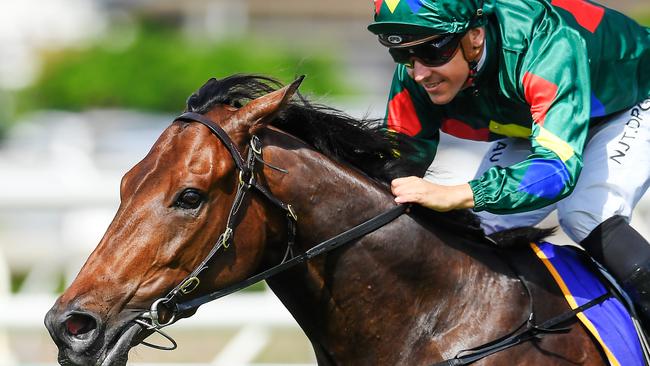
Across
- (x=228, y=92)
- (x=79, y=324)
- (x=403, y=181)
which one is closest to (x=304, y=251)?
(x=403, y=181)

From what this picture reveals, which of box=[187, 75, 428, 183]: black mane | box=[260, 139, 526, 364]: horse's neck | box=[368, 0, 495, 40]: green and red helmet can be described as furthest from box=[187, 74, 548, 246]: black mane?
box=[368, 0, 495, 40]: green and red helmet

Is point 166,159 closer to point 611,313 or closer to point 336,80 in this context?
point 611,313

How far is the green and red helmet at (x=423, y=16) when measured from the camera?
3.14 metres

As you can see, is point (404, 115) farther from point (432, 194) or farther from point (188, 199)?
point (188, 199)

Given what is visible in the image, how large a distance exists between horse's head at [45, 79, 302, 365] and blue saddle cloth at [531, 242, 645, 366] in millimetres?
929

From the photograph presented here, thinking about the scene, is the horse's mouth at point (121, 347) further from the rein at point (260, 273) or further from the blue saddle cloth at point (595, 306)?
the blue saddle cloth at point (595, 306)

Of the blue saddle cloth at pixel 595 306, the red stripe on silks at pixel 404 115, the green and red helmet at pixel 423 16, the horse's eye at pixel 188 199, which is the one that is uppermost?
the green and red helmet at pixel 423 16

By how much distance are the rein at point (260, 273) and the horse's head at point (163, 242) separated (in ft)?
0.04

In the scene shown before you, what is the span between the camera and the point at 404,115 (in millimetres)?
3738

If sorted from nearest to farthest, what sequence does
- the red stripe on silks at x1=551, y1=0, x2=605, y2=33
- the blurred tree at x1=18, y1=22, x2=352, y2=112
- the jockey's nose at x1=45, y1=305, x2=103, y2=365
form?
the jockey's nose at x1=45, y1=305, x2=103, y2=365 < the red stripe on silks at x1=551, y1=0, x2=605, y2=33 < the blurred tree at x1=18, y1=22, x2=352, y2=112

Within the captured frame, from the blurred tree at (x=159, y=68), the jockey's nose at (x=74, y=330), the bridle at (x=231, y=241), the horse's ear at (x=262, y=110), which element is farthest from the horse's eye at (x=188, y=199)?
the blurred tree at (x=159, y=68)

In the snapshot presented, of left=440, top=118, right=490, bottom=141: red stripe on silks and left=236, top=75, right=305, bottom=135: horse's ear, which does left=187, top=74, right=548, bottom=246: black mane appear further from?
left=440, top=118, right=490, bottom=141: red stripe on silks

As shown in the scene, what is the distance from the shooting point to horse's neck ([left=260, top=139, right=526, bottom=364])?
10.2 feet

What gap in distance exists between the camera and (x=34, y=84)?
90.0 feet
